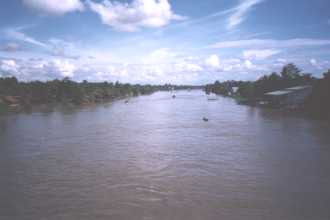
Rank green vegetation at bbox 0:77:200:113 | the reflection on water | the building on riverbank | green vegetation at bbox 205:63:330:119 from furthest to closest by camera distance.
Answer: green vegetation at bbox 0:77:200:113, the building on riverbank, green vegetation at bbox 205:63:330:119, the reflection on water

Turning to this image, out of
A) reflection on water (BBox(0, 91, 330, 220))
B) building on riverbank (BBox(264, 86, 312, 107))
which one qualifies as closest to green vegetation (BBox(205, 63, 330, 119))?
building on riverbank (BBox(264, 86, 312, 107))

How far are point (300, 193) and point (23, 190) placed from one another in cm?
973

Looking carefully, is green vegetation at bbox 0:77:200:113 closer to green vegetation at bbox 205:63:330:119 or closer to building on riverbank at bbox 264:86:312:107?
green vegetation at bbox 205:63:330:119

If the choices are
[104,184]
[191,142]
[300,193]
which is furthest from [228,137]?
[104,184]

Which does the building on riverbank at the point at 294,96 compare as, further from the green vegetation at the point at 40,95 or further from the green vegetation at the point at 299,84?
the green vegetation at the point at 40,95

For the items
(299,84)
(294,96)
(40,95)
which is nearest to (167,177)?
(294,96)

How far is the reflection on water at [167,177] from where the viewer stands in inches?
314

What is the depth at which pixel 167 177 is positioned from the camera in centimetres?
1075

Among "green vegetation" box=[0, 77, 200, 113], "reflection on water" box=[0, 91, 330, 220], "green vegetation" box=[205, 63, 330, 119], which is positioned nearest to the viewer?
"reflection on water" box=[0, 91, 330, 220]

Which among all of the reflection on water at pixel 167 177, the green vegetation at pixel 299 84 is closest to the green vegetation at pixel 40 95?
the reflection on water at pixel 167 177

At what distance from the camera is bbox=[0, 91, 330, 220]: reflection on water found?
26.1ft

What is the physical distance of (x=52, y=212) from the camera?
25.9ft

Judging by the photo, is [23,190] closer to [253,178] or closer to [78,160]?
[78,160]

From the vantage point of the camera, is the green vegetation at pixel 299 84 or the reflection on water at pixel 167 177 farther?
the green vegetation at pixel 299 84
